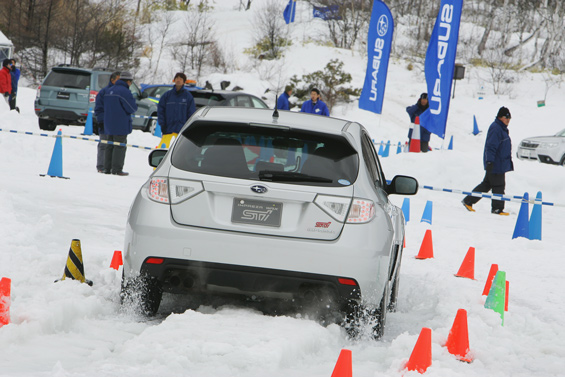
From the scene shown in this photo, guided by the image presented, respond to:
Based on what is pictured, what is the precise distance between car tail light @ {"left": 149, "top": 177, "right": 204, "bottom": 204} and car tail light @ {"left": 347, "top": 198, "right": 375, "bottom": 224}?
983mm

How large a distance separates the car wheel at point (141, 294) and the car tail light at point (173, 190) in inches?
21.2

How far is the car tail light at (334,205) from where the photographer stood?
16.4ft

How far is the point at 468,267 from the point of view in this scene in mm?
8352

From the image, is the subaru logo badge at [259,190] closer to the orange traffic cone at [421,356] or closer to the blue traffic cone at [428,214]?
the orange traffic cone at [421,356]

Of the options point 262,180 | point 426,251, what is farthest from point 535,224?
Answer: point 262,180

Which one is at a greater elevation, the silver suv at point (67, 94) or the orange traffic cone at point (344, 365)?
the orange traffic cone at point (344, 365)

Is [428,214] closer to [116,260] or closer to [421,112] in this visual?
[116,260]

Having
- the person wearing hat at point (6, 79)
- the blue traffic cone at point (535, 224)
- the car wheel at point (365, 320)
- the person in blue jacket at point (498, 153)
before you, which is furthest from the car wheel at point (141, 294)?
the person wearing hat at point (6, 79)

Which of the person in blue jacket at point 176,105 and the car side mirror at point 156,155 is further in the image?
the person in blue jacket at point 176,105

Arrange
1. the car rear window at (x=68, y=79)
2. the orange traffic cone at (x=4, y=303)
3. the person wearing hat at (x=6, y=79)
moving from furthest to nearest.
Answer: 1. the person wearing hat at (x=6, y=79)
2. the car rear window at (x=68, y=79)
3. the orange traffic cone at (x=4, y=303)

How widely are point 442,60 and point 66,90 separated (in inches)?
401

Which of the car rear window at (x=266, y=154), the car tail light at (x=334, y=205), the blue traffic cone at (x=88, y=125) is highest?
the car rear window at (x=266, y=154)

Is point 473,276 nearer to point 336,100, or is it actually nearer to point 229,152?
point 229,152

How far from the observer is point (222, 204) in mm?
5043
